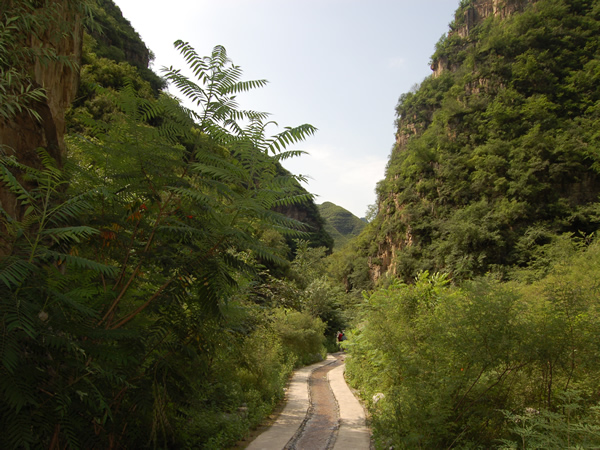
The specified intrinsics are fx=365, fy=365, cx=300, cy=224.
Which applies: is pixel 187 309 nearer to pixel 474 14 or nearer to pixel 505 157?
pixel 505 157

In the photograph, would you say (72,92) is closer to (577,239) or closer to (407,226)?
(577,239)

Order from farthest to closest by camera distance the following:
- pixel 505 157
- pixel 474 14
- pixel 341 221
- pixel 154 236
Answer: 1. pixel 341 221
2. pixel 474 14
3. pixel 505 157
4. pixel 154 236

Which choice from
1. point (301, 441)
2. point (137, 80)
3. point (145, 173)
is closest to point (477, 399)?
point (301, 441)

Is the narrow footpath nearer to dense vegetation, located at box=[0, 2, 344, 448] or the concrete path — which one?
the concrete path

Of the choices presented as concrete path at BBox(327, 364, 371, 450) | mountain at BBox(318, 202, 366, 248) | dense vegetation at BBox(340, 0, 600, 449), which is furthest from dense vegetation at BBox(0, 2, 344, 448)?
mountain at BBox(318, 202, 366, 248)

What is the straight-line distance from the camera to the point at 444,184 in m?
43.5

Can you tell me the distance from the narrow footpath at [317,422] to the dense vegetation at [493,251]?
64 centimetres

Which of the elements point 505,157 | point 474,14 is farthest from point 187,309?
point 474,14

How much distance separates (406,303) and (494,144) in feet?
117

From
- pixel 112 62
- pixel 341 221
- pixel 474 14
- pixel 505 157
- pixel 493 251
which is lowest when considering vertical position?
pixel 493 251

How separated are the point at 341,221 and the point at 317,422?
136295 mm

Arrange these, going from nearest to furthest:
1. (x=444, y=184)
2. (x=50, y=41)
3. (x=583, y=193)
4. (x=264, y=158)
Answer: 1. (x=264, y=158)
2. (x=50, y=41)
3. (x=583, y=193)
4. (x=444, y=184)

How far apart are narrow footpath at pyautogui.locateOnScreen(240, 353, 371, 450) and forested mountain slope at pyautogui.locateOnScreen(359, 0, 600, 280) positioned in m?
24.0

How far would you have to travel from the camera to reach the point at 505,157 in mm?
38062
